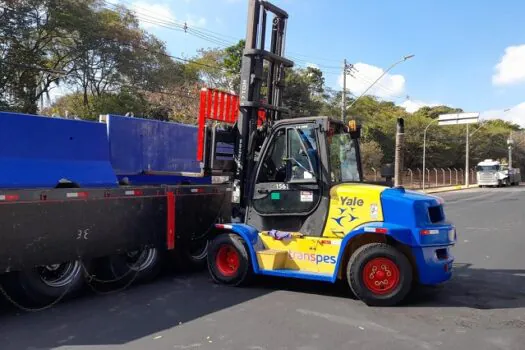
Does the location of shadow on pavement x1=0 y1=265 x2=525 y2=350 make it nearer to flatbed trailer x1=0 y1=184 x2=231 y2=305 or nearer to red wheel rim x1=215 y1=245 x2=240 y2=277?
red wheel rim x1=215 y1=245 x2=240 y2=277

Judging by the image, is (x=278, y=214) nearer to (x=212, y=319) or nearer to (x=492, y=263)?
(x=212, y=319)

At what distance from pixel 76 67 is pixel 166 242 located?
2753 centimetres

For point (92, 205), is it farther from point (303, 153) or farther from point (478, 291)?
point (478, 291)

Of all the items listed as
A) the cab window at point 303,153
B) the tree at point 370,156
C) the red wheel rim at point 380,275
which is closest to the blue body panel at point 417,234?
the red wheel rim at point 380,275

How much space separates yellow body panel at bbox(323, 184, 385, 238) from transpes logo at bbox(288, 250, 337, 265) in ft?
0.99

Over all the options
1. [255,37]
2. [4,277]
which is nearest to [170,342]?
[4,277]


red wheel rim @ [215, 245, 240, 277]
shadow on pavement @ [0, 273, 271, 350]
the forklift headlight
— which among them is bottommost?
shadow on pavement @ [0, 273, 271, 350]

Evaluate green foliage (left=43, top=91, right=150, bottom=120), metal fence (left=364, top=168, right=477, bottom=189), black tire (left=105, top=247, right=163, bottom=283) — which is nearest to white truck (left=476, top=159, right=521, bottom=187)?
metal fence (left=364, top=168, right=477, bottom=189)

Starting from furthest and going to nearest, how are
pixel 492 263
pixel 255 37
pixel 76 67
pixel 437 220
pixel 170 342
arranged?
pixel 76 67 < pixel 492 263 < pixel 255 37 < pixel 437 220 < pixel 170 342

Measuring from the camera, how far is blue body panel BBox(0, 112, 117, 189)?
20.3 feet

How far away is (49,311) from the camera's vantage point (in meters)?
6.28

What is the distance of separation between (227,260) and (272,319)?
193cm

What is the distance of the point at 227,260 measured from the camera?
782 cm

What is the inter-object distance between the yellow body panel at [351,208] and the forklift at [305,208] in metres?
0.01
